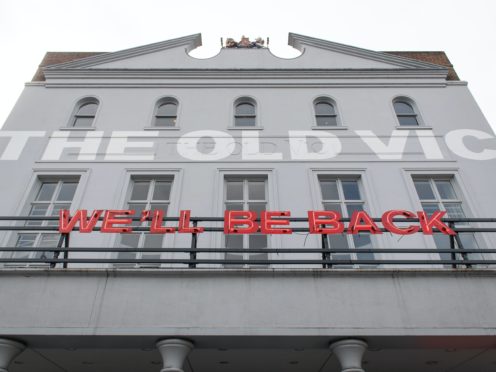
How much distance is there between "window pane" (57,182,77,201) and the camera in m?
11.4

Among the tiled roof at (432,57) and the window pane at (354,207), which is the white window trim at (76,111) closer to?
the window pane at (354,207)

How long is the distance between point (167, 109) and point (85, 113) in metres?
2.93

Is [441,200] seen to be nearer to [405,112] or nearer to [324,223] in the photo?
[405,112]

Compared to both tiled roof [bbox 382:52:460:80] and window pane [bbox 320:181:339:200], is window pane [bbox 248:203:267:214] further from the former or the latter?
tiled roof [bbox 382:52:460:80]

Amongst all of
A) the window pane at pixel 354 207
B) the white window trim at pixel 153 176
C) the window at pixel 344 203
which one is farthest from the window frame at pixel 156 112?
the window pane at pixel 354 207

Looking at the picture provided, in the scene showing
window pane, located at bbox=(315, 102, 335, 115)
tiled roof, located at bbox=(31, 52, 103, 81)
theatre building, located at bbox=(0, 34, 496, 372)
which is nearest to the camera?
theatre building, located at bbox=(0, 34, 496, 372)

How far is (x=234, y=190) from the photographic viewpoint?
11.6m

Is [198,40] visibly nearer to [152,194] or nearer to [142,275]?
[152,194]

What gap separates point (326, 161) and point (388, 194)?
207 centimetres

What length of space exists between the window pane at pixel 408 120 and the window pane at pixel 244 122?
516 centimetres

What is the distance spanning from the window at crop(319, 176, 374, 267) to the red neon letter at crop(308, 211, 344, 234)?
181cm
